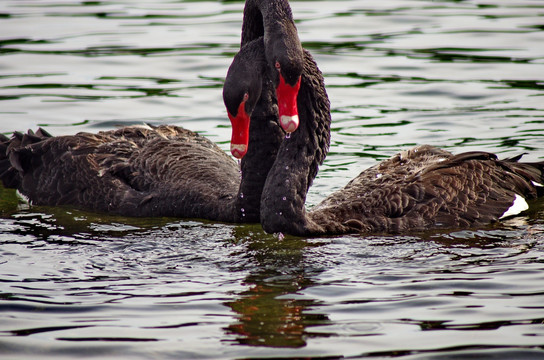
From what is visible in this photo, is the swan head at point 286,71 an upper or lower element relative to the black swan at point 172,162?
Answer: upper

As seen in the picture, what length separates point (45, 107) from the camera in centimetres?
1350

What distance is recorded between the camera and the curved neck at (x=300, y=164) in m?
8.31

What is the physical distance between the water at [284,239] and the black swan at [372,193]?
195 mm

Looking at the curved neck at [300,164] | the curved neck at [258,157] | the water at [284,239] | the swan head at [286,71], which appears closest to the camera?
the water at [284,239]

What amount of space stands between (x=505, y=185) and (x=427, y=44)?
22.5 feet

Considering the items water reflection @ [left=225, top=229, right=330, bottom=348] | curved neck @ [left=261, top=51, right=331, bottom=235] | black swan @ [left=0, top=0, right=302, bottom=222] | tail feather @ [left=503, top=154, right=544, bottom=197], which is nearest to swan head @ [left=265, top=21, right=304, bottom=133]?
black swan @ [left=0, top=0, right=302, bottom=222]

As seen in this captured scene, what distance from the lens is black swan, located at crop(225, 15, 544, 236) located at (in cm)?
844

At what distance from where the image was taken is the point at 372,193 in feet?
29.5

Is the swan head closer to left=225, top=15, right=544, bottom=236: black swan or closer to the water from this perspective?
left=225, top=15, right=544, bottom=236: black swan

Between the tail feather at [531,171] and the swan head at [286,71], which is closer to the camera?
the swan head at [286,71]

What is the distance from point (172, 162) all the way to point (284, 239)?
1.91 meters

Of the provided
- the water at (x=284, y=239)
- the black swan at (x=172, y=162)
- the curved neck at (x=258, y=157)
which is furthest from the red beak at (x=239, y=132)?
the curved neck at (x=258, y=157)

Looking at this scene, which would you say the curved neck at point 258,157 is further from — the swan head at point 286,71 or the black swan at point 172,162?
the swan head at point 286,71

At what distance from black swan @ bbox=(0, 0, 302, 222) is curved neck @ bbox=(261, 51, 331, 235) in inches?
14.8
